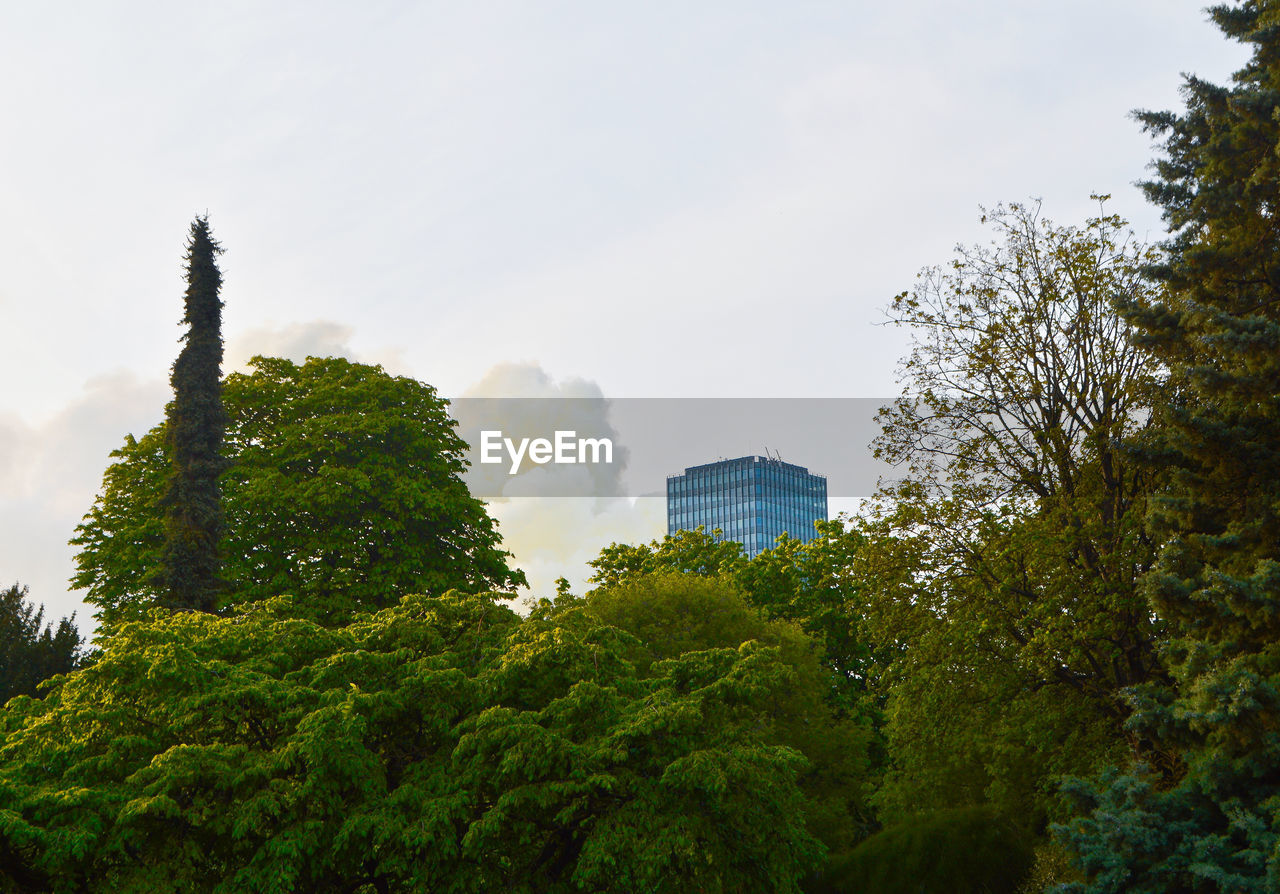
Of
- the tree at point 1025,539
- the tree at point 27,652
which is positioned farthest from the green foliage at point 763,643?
the tree at point 27,652

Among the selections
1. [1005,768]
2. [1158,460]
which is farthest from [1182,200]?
[1005,768]

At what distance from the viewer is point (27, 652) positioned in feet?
149

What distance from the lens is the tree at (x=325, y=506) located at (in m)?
32.8

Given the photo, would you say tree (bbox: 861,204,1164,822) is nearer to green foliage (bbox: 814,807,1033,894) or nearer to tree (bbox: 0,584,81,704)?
green foliage (bbox: 814,807,1033,894)

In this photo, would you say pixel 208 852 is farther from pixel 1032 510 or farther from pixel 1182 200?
pixel 1182 200

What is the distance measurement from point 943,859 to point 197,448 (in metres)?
25.0

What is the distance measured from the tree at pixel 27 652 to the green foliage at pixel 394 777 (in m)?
29.5

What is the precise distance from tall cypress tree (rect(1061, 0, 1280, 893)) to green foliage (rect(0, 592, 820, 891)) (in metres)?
5.40

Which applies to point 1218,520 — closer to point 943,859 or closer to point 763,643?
point 943,859

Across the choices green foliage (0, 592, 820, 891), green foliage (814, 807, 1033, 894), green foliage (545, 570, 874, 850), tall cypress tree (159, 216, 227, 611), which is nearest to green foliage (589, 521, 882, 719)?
green foliage (545, 570, 874, 850)

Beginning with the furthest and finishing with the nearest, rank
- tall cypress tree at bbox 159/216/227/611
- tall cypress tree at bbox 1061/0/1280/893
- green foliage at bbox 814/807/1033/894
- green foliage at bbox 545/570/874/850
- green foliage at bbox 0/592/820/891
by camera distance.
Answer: tall cypress tree at bbox 159/216/227/611, green foliage at bbox 545/570/874/850, green foliage at bbox 814/807/1033/894, tall cypress tree at bbox 1061/0/1280/893, green foliage at bbox 0/592/820/891

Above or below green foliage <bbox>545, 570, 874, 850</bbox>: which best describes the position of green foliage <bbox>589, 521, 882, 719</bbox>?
above

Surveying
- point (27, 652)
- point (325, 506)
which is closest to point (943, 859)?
point (325, 506)

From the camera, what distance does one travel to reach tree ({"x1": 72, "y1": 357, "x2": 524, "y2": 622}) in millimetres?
32781
